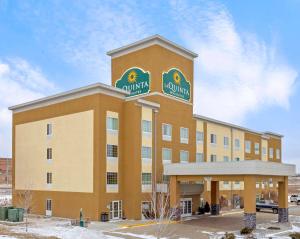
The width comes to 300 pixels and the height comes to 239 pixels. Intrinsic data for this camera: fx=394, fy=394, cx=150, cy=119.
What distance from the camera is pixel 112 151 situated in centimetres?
4222

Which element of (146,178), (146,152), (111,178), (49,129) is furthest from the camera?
(49,129)

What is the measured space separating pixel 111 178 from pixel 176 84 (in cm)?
1483

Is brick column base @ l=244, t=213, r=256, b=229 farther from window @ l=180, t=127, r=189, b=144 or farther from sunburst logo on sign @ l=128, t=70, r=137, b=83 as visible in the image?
sunburst logo on sign @ l=128, t=70, r=137, b=83

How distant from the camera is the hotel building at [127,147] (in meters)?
40.2

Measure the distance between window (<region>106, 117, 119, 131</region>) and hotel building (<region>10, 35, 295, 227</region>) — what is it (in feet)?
0.35

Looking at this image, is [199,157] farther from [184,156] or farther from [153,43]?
[153,43]

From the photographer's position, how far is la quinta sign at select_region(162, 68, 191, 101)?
1863 inches

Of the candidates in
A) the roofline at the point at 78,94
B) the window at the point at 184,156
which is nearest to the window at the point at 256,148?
the window at the point at 184,156

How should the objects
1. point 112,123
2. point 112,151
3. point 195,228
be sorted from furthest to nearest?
point 112,123
point 112,151
point 195,228

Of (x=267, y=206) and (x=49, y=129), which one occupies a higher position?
(x=49, y=129)

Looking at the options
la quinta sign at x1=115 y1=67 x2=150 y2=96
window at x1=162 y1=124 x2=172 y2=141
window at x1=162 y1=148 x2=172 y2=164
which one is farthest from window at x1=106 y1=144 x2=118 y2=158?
la quinta sign at x1=115 y1=67 x2=150 y2=96

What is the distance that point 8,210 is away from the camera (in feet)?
125

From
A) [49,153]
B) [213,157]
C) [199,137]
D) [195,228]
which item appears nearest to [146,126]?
[49,153]

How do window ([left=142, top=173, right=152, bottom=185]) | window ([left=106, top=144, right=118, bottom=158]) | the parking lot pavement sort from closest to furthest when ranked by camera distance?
1. the parking lot pavement
2. window ([left=106, top=144, right=118, bottom=158])
3. window ([left=142, top=173, right=152, bottom=185])
